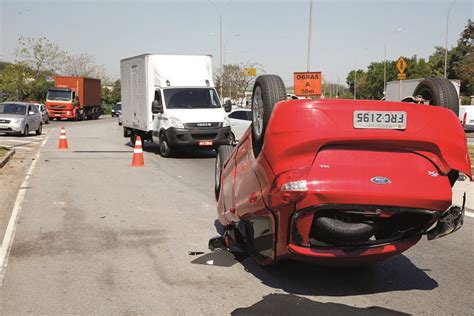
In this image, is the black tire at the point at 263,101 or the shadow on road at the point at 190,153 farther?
the shadow on road at the point at 190,153

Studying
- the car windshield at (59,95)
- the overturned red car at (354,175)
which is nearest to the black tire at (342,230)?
the overturned red car at (354,175)

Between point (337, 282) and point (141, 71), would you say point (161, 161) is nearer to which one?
point (141, 71)

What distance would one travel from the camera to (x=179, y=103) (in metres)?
17.0

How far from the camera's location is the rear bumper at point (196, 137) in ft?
53.3

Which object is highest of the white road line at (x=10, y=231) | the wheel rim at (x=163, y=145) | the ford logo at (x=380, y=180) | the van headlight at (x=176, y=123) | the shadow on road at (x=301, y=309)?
the ford logo at (x=380, y=180)

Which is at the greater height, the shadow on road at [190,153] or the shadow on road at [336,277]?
the shadow on road at [336,277]

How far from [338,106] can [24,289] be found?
128 inches

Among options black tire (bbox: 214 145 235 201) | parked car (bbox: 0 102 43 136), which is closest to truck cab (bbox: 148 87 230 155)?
black tire (bbox: 214 145 235 201)

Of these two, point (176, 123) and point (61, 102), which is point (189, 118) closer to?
point (176, 123)

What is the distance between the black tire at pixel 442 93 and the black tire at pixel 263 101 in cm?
136

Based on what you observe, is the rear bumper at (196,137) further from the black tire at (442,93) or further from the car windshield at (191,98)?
the black tire at (442,93)

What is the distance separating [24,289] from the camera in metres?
4.87

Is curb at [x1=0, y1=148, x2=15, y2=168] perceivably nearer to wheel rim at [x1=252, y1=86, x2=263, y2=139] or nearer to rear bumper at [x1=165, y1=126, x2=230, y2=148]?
rear bumper at [x1=165, y1=126, x2=230, y2=148]

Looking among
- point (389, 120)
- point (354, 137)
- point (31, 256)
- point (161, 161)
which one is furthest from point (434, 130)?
point (161, 161)
